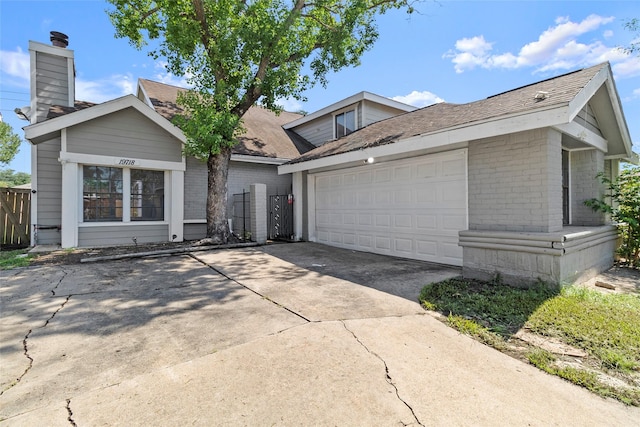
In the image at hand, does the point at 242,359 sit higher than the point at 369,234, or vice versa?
the point at 369,234

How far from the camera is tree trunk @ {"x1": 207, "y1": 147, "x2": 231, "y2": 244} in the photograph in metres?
9.37

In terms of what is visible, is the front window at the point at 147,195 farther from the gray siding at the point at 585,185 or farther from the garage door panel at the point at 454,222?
the gray siding at the point at 585,185

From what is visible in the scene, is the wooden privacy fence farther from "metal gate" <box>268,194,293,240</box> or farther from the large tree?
"metal gate" <box>268,194,293,240</box>

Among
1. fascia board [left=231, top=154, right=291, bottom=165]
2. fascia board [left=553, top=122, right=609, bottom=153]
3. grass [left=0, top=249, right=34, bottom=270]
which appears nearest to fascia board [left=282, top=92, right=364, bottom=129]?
fascia board [left=231, top=154, right=291, bottom=165]

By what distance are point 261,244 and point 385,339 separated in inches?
282

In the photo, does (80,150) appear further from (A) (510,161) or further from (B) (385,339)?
(A) (510,161)

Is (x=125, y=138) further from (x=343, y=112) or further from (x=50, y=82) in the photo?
(x=343, y=112)

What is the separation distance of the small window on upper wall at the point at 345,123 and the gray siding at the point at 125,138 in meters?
6.44

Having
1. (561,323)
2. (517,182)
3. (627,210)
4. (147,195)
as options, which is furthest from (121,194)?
(627,210)

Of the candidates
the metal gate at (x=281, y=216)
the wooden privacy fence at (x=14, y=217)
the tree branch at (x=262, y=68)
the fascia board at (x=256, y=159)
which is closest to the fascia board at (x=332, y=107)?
the fascia board at (x=256, y=159)

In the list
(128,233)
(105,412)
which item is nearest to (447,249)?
(105,412)

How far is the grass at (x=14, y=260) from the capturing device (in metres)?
6.31

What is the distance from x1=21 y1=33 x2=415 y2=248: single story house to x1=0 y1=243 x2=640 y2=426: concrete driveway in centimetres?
464

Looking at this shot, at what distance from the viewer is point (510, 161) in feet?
17.2
